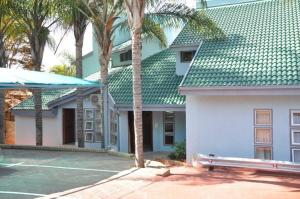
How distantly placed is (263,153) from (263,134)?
0.66 m

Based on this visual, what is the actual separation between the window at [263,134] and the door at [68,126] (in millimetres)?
11864

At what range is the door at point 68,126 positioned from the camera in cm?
2376

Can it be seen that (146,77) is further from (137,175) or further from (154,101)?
(137,175)

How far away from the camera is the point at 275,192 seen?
11.2m

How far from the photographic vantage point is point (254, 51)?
16.4 m

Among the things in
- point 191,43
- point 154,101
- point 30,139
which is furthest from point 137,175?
point 30,139

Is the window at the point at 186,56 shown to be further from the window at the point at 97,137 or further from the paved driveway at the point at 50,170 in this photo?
the paved driveway at the point at 50,170

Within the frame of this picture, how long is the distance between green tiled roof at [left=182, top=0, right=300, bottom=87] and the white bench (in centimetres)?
244

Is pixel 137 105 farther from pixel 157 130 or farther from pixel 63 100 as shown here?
pixel 63 100

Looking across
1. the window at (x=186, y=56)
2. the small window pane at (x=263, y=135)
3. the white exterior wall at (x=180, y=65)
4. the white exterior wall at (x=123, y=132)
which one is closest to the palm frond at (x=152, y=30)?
the white exterior wall at (x=180, y=65)

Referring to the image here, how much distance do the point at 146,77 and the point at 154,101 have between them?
100 inches

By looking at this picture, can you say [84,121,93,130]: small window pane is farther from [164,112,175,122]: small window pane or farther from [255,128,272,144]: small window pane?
[255,128,272,144]: small window pane

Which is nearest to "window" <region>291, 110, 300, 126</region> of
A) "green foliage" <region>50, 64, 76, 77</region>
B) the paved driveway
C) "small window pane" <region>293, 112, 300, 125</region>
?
"small window pane" <region>293, 112, 300, 125</region>

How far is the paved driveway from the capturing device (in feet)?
36.3
